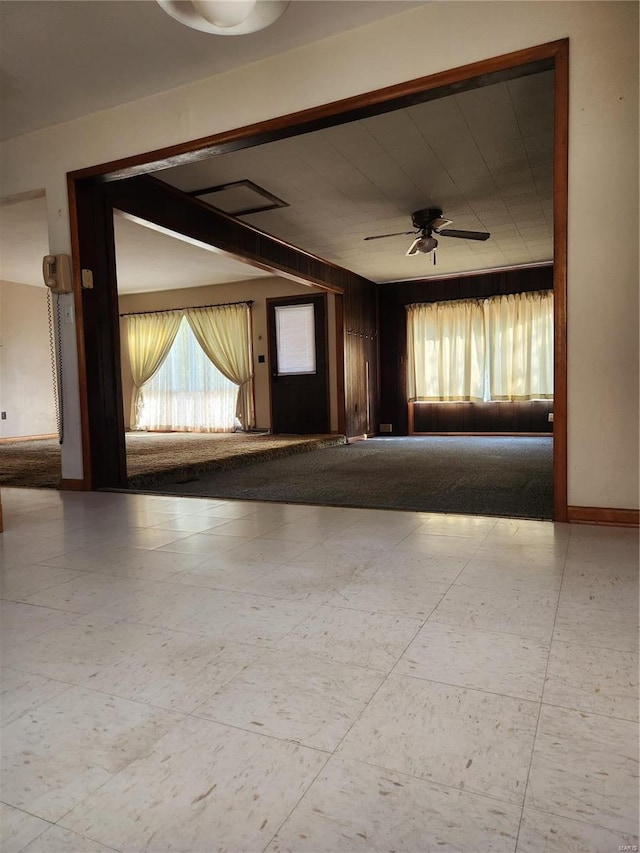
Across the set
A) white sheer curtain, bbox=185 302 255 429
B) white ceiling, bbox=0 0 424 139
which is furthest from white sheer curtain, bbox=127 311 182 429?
white ceiling, bbox=0 0 424 139

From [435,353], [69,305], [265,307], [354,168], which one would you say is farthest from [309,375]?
[69,305]

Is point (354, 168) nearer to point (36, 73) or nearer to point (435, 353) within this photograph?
point (36, 73)

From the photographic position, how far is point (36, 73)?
307cm

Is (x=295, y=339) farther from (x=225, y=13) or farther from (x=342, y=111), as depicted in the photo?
(x=225, y=13)

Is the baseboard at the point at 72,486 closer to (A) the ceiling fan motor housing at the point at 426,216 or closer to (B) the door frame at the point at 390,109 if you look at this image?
(B) the door frame at the point at 390,109

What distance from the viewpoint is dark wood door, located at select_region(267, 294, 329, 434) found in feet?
26.8

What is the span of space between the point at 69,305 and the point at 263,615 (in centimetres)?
301

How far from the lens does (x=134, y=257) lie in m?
7.10

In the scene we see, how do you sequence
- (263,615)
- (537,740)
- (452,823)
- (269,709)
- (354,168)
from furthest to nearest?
(354,168), (263,615), (269,709), (537,740), (452,823)

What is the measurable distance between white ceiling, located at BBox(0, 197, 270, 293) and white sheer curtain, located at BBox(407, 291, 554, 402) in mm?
2779

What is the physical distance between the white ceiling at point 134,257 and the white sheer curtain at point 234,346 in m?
0.52

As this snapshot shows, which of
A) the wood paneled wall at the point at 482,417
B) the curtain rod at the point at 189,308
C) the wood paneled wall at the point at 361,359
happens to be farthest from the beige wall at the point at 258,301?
the wood paneled wall at the point at 482,417

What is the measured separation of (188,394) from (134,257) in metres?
2.75

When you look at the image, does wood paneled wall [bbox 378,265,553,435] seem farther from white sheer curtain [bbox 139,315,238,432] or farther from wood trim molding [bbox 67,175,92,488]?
wood trim molding [bbox 67,175,92,488]
